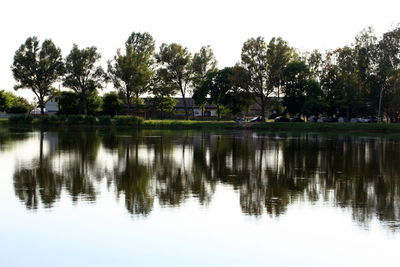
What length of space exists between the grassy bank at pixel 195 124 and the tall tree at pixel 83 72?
11.6 meters

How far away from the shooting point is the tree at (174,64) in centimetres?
10175

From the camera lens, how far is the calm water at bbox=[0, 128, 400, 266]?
11.6 m

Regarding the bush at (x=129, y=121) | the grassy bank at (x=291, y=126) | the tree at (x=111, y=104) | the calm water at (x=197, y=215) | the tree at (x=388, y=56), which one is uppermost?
the tree at (x=388, y=56)

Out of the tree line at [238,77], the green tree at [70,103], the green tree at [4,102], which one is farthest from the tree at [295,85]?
the green tree at [4,102]

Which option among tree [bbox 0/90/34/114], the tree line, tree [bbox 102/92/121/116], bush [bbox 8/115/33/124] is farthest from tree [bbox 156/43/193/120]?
tree [bbox 0/90/34/114]

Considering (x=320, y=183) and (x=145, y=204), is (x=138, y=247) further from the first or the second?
(x=320, y=183)

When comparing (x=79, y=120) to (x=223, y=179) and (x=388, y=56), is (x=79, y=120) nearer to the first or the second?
(x=388, y=56)

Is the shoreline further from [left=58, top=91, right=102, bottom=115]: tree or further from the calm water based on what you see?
the calm water

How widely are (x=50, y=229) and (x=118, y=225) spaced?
72.4 inches

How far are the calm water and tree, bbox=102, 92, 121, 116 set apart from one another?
82915 millimetres

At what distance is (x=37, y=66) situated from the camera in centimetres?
10262

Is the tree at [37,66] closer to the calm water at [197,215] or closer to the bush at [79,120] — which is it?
the bush at [79,120]

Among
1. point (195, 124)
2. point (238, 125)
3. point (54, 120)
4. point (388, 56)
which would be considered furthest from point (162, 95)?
point (388, 56)

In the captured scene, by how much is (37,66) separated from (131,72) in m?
20.8
